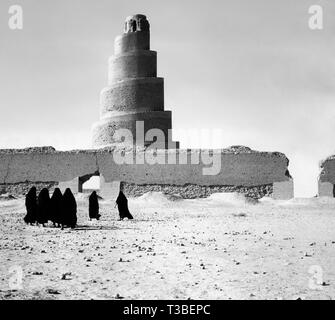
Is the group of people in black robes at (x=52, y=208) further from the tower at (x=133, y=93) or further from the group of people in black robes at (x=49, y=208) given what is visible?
the tower at (x=133, y=93)

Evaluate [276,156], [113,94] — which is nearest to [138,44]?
[113,94]

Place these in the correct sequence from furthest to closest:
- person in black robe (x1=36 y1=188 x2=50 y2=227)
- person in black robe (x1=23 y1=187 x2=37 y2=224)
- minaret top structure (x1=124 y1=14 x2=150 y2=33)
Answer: minaret top structure (x1=124 y1=14 x2=150 y2=33) → person in black robe (x1=23 y1=187 x2=37 y2=224) → person in black robe (x1=36 y1=188 x2=50 y2=227)

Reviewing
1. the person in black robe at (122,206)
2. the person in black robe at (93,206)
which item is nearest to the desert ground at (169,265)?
the person in black robe at (93,206)

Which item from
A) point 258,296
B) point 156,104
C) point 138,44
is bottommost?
point 258,296

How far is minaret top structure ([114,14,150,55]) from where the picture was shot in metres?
31.3

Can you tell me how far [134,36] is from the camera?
31406mm

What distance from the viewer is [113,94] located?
3109 cm

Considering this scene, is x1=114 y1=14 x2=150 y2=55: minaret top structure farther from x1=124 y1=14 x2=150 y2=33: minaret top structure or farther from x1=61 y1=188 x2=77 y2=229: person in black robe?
x1=61 y1=188 x2=77 y2=229: person in black robe

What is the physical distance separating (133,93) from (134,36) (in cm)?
408

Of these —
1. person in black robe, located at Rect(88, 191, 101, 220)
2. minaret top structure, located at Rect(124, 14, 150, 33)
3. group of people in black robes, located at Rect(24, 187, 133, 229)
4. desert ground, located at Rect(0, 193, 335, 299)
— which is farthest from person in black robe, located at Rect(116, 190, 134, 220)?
minaret top structure, located at Rect(124, 14, 150, 33)

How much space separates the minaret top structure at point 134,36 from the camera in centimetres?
3134
